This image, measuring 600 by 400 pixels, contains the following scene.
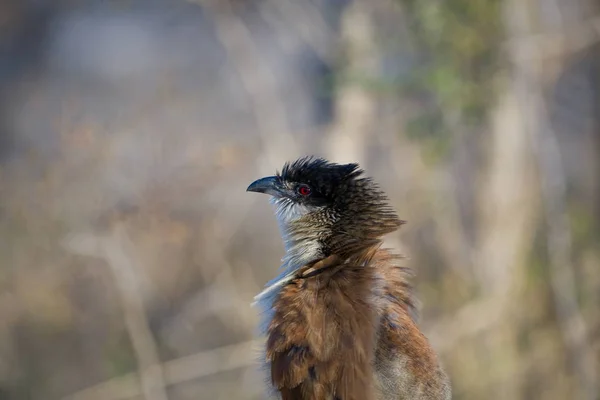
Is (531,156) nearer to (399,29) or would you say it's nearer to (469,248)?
(469,248)

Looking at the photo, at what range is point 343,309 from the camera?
2.74 m

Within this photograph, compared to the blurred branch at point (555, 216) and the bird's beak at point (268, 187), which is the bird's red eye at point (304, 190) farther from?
the blurred branch at point (555, 216)

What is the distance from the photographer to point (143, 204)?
7.53 m

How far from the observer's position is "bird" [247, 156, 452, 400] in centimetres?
262

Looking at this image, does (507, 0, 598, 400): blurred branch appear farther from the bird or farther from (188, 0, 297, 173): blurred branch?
the bird

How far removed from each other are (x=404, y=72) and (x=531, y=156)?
1.62 m

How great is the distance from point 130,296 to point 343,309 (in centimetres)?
521

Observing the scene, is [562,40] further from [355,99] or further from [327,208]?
[327,208]

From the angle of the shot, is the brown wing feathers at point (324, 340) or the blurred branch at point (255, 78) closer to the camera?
the brown wing feathers at point (324, 340)

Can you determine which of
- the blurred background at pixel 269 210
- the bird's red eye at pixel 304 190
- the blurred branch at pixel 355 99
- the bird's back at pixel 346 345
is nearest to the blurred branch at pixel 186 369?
the blurred background at pixel 269 210

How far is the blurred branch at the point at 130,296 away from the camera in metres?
7.06

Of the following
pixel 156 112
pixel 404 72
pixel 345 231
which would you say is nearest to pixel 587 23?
pixel 404 72

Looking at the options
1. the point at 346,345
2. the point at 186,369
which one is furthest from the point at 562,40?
the point at 346,345

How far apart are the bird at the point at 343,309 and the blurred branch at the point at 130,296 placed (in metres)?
4.27
